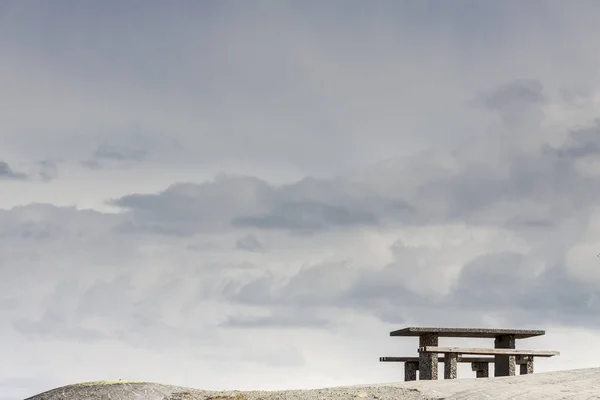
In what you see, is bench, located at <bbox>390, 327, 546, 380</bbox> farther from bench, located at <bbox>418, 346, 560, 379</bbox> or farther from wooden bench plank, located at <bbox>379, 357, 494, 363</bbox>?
wooden bench plank, located at <bbox>379, 357, 494, 363</bbox>

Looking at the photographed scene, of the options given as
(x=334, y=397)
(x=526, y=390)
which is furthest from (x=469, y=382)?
(x=334, y=397)

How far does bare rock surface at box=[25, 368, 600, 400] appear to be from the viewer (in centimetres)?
1655

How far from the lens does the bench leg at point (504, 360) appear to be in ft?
75.8

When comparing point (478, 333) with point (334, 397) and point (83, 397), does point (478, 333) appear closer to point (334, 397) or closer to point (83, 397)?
point (334, 397)

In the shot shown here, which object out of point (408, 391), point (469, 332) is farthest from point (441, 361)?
point (408, 391)

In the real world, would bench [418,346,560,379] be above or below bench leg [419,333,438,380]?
above

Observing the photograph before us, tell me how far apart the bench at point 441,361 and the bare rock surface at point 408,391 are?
5918 mm

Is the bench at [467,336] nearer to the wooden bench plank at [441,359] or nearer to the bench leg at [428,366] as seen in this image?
the bench leg at [428,366]

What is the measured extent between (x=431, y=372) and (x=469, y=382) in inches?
172

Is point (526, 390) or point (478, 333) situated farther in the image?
point (478, 333)

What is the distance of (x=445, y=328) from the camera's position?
75.2 ft

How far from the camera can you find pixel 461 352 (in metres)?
22.4

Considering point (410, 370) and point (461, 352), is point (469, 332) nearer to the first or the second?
point (461, 352)

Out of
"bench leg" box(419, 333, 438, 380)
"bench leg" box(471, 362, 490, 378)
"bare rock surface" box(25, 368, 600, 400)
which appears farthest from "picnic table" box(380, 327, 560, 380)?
"bare rock surface" box(25, 368, 600, 400)
